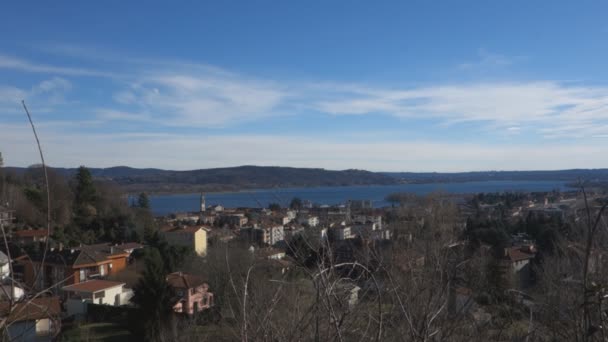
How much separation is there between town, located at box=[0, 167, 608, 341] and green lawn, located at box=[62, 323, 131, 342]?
0.07m

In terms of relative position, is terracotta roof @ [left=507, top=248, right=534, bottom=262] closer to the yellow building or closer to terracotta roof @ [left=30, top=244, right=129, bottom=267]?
terracotta roof @ [left=30, top=244, right=129, bottom=267]

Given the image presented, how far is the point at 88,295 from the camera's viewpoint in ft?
48.8

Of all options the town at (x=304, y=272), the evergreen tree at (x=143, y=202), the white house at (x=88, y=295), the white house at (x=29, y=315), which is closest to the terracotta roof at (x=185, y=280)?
the town at (x=304, y=272)

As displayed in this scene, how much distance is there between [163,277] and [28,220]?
14455mm

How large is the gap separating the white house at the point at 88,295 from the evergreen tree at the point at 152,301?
2.78 m

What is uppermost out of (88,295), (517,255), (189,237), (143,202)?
(143,202)

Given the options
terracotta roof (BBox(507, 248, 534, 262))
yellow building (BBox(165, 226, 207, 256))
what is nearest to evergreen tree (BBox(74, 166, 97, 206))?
yellow building (BBox(165, 226, 207, 256))

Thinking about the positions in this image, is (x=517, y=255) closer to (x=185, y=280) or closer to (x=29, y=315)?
(x=185, y=280)

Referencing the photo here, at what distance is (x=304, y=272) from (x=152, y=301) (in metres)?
10.2

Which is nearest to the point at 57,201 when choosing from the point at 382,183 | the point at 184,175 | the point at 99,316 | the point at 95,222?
the point at 95,222

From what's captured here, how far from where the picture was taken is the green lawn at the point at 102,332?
1052 centimetres

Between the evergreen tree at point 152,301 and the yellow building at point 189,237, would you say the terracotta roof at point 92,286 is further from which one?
the yellow building at point 189,237

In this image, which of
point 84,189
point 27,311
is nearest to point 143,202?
point 84,189

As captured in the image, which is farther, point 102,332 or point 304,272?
point 102,332
